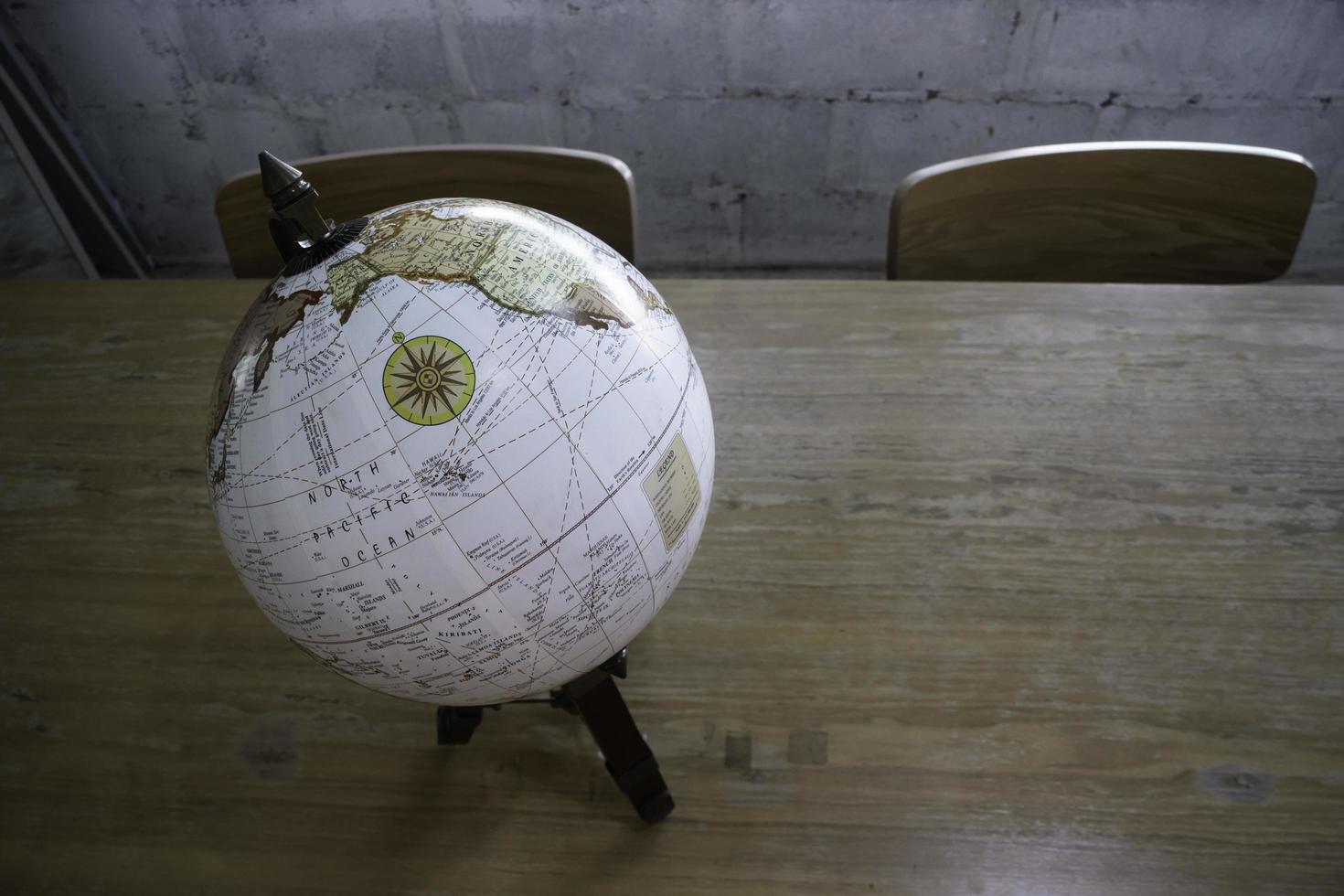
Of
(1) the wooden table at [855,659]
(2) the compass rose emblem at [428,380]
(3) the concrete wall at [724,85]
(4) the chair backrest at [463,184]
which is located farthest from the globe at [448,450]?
(3) the concrete wall at [724,85]

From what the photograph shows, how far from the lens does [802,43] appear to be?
1.83 m

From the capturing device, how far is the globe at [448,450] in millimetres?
440

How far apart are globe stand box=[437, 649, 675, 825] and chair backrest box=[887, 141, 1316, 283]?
2.32 ft

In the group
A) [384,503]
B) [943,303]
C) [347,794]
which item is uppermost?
[384,503]

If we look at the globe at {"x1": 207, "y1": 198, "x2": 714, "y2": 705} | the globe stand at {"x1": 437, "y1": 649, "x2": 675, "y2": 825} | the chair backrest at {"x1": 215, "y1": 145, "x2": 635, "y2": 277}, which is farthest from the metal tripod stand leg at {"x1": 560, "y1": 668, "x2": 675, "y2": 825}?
the chair backrest at {"x1": 215, "y1": 145, "x2": 635, "y2": 277}

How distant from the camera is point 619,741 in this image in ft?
2.00

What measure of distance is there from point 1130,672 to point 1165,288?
20.7 inches

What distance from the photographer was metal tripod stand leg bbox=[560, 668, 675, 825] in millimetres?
606

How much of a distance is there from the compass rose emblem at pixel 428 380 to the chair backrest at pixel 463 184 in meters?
0.71

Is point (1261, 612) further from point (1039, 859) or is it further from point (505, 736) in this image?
point (505, 736)

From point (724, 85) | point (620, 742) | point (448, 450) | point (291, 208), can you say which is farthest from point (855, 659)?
point (724, 85)

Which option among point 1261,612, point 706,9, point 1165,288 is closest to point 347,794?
point 1261,612

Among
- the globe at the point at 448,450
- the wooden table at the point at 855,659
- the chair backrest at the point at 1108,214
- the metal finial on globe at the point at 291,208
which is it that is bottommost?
the wooden table at the point at 855,659

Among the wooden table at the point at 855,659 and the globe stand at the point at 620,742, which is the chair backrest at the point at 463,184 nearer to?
the wooden table at the point at 855,659
